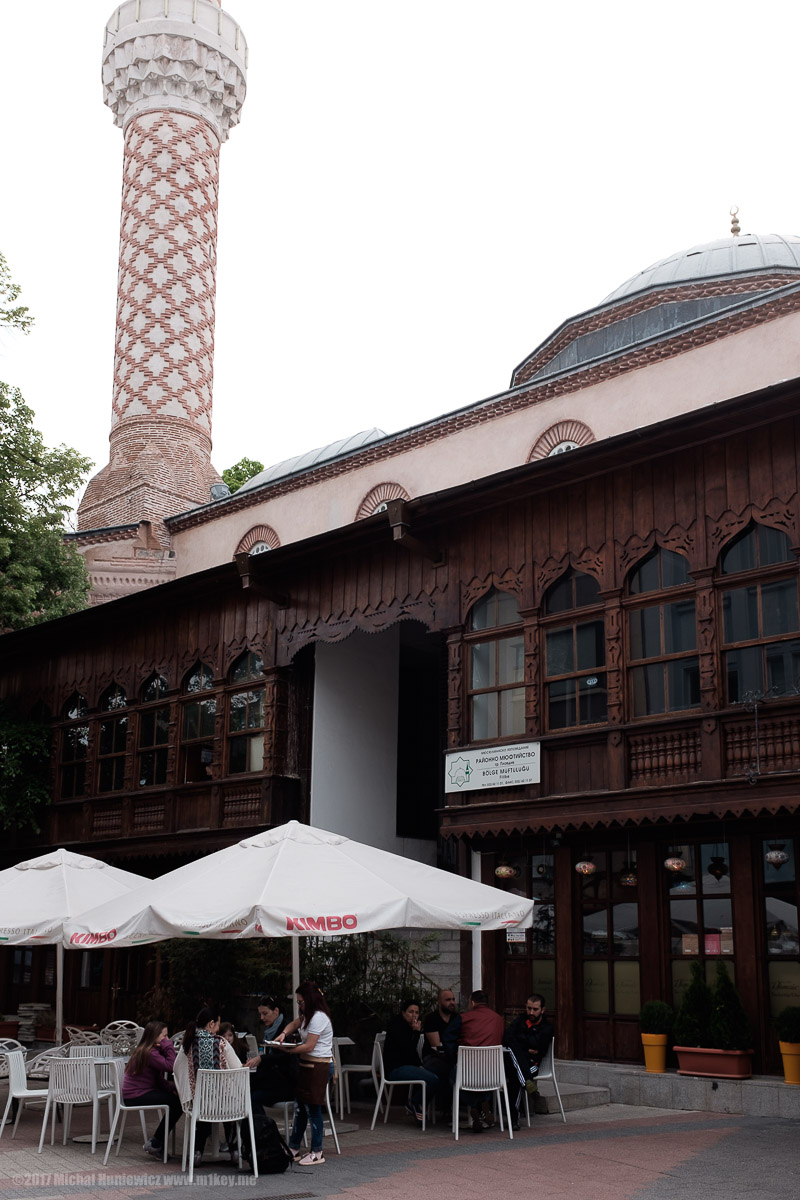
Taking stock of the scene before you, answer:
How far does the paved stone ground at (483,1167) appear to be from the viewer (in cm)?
850

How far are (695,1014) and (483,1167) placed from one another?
4.23 m

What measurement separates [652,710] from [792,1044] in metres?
3.89

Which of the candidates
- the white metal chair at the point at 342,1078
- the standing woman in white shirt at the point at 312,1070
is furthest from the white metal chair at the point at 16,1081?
the white metal chair at the point at 342,1078

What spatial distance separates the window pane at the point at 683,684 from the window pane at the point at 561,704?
1402 mm

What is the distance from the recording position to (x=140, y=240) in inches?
1396

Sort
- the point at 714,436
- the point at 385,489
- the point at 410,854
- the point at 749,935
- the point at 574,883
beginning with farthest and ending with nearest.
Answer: the point at 385,489 → the point at 410,854 → the point at 574,883 → the point at 714,436 → the point at 749,935

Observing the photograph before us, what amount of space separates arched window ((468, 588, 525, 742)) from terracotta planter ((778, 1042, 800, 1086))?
16.3ft

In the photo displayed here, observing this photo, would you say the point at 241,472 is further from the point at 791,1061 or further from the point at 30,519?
the point at 791,1061

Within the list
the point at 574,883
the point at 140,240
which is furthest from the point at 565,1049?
the point at 140,240

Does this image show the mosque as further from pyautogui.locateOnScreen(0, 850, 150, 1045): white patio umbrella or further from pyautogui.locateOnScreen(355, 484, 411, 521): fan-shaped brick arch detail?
pyautogui.locateOnScreen(0, 850, 150, 1045): white patio umbrella

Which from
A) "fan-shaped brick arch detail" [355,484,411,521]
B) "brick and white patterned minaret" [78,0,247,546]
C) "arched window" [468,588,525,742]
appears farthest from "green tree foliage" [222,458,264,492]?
"arched window" [468,588,525,742]

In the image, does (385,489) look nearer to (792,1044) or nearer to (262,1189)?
(792,1044)

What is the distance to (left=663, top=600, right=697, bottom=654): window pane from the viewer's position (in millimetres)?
14031

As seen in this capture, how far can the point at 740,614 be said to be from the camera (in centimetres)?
1360
